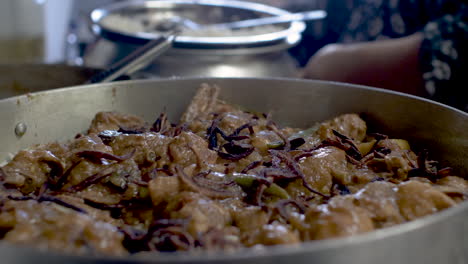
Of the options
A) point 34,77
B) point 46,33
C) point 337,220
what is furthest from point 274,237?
point 46,33

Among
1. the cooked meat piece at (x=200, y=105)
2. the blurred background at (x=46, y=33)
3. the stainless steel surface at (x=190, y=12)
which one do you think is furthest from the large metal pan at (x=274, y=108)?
the blurred background at (x=46, y=33)

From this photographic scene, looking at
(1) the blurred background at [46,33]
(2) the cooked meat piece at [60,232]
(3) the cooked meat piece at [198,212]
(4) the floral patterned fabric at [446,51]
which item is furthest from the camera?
(1) the blurred background at [46,33]

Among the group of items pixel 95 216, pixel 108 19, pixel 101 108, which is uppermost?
pixel 108 19

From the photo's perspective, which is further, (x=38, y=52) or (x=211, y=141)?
(x=38, y=52)

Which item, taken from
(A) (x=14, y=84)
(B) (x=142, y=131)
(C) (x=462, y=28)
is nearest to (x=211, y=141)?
(B) (x=142, y=131)

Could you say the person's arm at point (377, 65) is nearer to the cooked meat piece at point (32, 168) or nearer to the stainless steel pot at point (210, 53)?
the stainless steel pot at point (210, 53)

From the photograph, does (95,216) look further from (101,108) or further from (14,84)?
(14,84)
